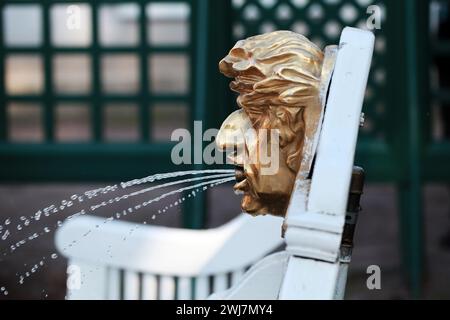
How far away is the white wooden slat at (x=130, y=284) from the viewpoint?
1958mm

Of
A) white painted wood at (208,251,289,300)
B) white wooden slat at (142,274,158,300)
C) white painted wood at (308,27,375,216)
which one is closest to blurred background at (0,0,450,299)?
white wooden slat at (142,274,158,300)

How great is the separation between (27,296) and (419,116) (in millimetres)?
1713

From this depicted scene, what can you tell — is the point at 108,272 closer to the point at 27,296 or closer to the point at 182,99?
the point at 27,296

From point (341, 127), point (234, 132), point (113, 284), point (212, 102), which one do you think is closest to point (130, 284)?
point (113, 284)

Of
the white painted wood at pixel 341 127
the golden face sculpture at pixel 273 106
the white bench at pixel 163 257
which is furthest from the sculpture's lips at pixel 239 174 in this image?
the white bench at pixel 163 257

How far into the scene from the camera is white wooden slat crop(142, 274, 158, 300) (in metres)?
1.95

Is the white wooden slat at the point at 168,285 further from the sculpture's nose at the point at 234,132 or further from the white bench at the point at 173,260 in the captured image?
the sculpture's nose at the point at 234,132

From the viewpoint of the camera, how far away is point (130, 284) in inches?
77.4

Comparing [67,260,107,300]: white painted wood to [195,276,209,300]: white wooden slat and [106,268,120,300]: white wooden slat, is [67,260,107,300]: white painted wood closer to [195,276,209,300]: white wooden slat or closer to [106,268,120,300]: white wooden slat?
[106,268,120,300]: white wooden slat

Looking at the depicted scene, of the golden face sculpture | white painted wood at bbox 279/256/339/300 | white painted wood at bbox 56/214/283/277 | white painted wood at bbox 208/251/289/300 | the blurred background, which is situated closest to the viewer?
white painted wood at bbox 279/256/339/300

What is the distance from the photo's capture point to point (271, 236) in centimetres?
195

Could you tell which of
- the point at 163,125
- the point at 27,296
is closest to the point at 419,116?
the point at 27,296

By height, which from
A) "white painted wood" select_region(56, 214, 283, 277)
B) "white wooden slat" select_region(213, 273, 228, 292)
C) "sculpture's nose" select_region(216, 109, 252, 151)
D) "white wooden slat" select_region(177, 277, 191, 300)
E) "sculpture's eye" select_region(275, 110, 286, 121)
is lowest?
"white wooden slat" select_region(177, 277, 191, 300)

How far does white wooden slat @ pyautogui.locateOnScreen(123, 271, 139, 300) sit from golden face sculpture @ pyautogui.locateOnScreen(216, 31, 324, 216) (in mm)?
749
